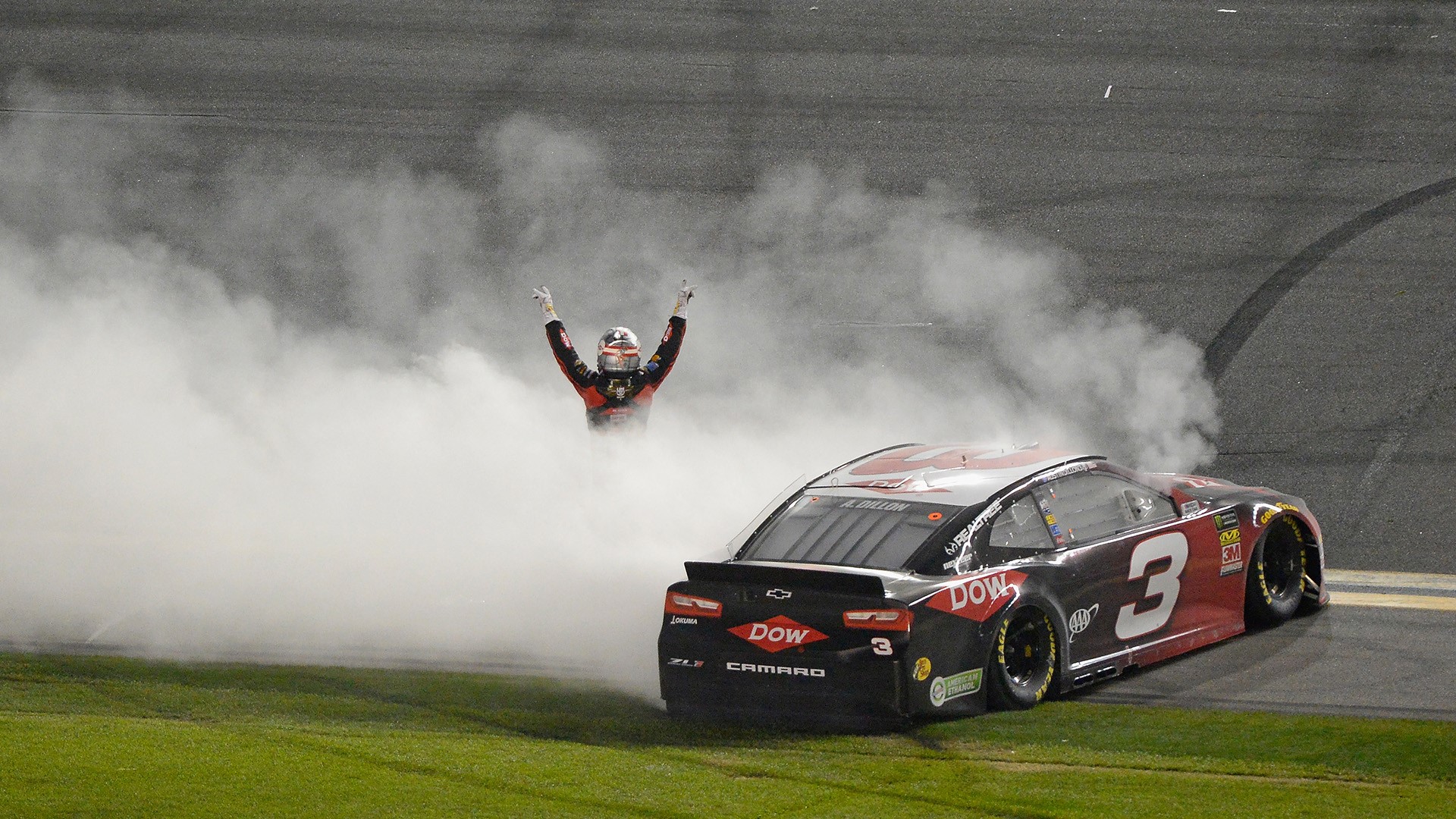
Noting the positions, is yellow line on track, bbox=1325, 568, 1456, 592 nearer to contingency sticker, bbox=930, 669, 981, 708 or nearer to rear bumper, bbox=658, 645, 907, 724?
contingency sticker, bbox=930, 669, 981, 708

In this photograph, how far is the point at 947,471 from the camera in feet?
27.9

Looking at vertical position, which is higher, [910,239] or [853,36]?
[853,36]

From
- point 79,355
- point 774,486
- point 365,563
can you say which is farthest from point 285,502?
point 774,486

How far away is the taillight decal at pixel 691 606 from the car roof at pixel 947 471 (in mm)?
1162

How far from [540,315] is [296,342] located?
6.93 feet

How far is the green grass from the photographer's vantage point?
6.25 meters

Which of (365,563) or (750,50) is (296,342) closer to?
(365,563)

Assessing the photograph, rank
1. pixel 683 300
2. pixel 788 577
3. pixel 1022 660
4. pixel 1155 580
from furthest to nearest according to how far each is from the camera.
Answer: pixel 683 300 → pixel 1155 580 → pixel 1022 660 → pixel 788 577

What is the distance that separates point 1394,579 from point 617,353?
5100mm

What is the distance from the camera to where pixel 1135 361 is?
44.0ft

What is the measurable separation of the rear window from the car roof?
0.43ft

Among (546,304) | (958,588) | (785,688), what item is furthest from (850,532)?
(546,304)

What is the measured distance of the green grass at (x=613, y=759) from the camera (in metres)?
6.25

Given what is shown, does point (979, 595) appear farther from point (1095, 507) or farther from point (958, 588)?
point (1095, 507)
